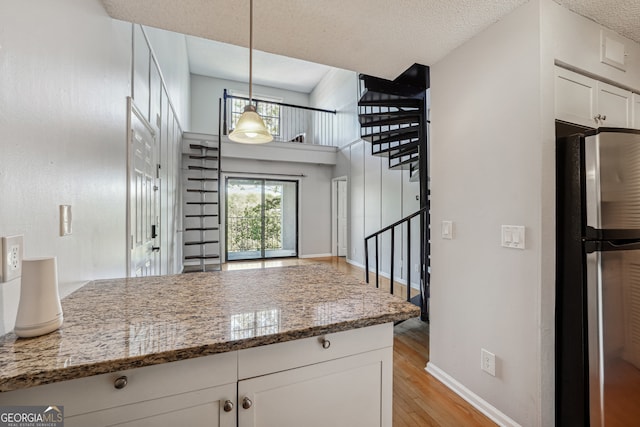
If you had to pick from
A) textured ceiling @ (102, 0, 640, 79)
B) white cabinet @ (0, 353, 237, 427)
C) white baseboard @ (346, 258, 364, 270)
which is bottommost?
white baseboard @ (346, 258, 364, 270)

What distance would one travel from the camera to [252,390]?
88 cm

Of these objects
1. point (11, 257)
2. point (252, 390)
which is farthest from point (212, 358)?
point (11, 257)

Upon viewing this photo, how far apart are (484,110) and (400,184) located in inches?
122

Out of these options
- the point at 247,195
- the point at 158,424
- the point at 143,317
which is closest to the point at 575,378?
the point at 158,424

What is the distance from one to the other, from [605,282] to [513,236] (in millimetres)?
431

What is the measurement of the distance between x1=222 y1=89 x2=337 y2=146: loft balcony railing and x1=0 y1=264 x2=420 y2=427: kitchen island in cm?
627

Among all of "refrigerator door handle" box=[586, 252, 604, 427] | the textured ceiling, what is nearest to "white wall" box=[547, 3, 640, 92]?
the textured ceiling

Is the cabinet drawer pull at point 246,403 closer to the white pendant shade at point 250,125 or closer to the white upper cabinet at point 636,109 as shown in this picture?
the white pendant shade at point 250,125

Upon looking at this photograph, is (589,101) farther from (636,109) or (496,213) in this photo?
(496,213)

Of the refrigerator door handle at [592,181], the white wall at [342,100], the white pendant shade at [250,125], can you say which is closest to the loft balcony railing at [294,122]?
the white wall at [342,100]

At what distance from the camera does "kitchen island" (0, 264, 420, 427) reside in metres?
0.71

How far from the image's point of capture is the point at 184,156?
5.84 meters

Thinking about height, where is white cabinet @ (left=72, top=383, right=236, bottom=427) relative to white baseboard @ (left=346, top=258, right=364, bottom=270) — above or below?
above

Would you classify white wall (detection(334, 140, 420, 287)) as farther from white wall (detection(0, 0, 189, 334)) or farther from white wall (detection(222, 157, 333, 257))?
white wall (detection(0, 0, 189, 334))
